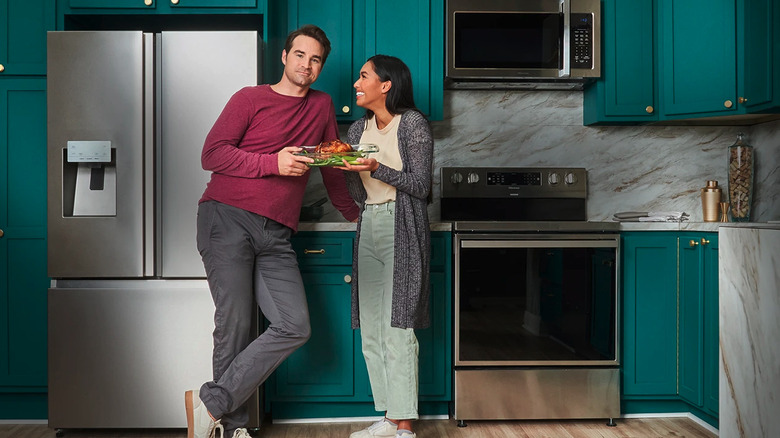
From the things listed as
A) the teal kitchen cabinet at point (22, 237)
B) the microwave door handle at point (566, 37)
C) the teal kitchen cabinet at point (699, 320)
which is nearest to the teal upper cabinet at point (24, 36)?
the teal kitchen cabinet at point (22, 237)

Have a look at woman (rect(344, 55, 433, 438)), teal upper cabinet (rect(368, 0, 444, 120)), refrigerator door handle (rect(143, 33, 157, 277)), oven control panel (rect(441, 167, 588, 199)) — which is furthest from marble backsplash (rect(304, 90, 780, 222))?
refrigerator door handle (rect(143, 33, 157, 277))

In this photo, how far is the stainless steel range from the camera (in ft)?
9.21

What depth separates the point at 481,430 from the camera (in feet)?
9.14

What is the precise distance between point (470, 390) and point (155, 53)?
6.05 feet

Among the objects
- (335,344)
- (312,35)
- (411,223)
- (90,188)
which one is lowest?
(335,344)

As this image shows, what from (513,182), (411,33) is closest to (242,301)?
(411,33)

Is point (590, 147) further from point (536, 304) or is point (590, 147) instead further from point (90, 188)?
point (90, 188)

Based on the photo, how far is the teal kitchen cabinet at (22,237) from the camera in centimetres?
281

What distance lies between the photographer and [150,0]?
9.21 ft

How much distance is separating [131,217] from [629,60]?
2300mm

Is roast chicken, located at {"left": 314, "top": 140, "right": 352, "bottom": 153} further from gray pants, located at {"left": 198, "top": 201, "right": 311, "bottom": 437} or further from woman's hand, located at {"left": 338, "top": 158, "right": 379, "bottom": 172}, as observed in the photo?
gray pants, located at {"left": 198, "top": 201, "right": 311, "bottom": 437}

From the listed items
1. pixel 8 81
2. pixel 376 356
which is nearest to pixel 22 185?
pixel 8 81

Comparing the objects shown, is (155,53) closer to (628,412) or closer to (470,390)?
(470,390)

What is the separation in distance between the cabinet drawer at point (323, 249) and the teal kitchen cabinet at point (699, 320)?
1410 millimetres
